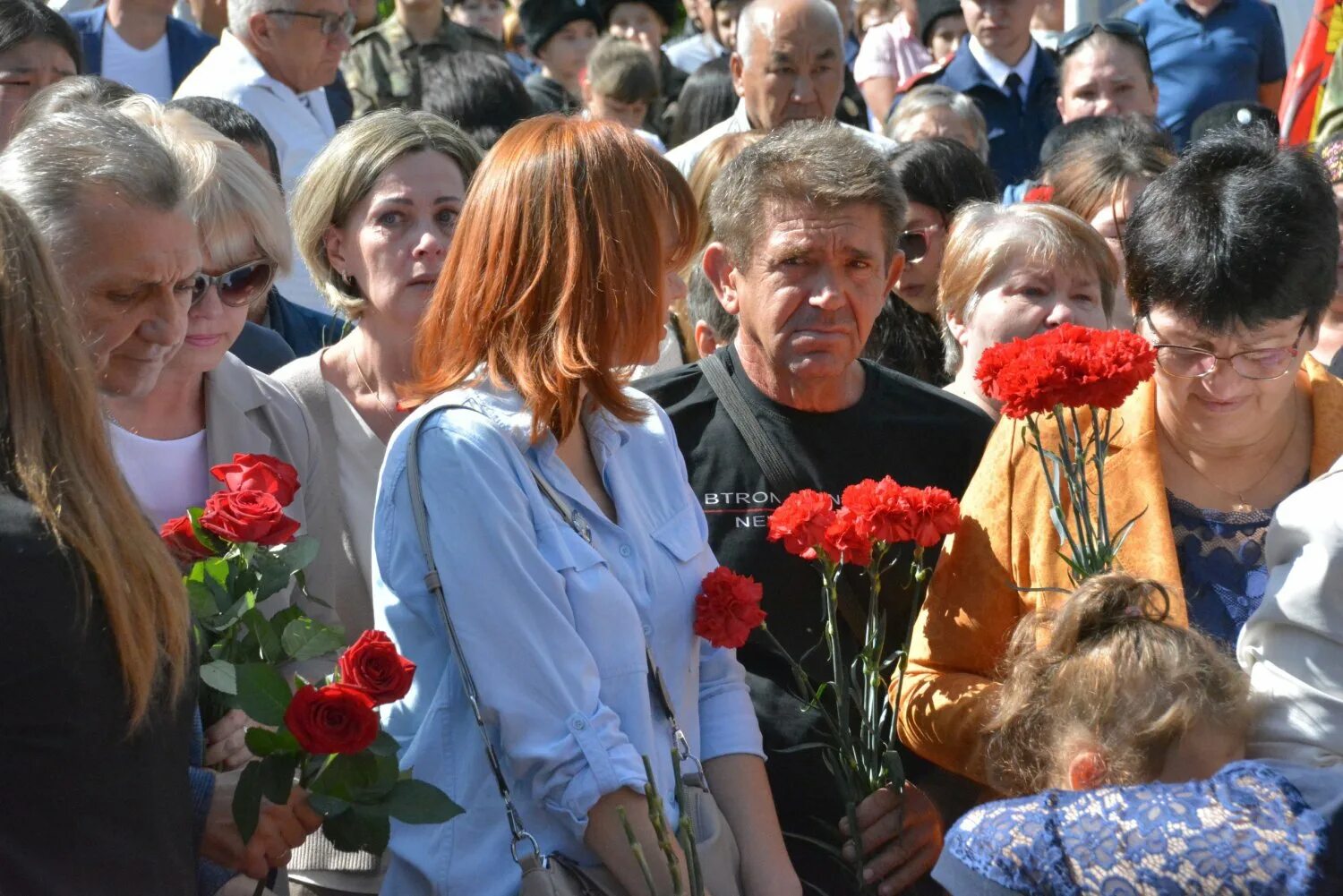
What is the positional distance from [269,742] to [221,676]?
0.59 ft

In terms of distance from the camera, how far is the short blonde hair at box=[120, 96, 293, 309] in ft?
11.1

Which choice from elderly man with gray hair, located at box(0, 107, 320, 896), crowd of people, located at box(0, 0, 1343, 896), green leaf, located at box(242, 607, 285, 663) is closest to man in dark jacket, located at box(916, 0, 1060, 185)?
crowd of people, located at box(0, 0, 1343, 896)

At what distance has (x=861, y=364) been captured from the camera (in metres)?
3.67

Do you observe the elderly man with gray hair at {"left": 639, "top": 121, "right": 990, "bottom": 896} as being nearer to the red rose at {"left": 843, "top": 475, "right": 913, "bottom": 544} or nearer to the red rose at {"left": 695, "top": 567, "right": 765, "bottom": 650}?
the red rose at {"left": 843, "top": 475, "right": 913, "bottom": 544}

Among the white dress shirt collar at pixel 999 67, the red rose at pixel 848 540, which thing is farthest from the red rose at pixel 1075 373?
the white dress shirt collar at pixel 999 67

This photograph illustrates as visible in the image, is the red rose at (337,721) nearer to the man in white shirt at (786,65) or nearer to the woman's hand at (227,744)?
the woman's hand at (227,744)

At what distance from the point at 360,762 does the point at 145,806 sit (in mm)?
367

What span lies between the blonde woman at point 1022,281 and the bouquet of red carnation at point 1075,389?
1.00 meters

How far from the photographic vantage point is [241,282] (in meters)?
3.40

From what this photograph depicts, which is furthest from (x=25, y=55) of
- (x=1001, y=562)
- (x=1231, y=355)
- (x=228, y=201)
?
(x=1231, y=355)

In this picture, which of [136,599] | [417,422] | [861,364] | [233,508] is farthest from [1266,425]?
[136,599]

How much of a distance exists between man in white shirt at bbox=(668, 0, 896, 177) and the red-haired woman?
358cm

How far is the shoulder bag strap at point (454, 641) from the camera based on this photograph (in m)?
2.38

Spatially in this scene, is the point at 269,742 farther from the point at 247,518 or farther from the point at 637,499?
the point at 637,499
